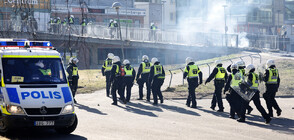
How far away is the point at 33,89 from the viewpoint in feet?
37.3

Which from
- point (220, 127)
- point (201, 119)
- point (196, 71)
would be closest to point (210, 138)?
point (220, 127)

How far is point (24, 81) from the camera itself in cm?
1180

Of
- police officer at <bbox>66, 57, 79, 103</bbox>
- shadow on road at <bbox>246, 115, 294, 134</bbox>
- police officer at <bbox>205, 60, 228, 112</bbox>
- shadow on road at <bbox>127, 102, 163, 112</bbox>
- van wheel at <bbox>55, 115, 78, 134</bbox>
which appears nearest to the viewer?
van wheel at <bbox>55, 115, 78, 134</bbox>

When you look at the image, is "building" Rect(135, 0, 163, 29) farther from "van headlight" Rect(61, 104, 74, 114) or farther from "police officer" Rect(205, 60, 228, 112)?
"van headlight" Rect(61, 104, 74, 114)

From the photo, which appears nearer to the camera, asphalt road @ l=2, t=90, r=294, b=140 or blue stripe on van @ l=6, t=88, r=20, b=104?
blue stripe on van @ l=6, t=88, r=20, b=104

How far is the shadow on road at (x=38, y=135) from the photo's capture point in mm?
11617

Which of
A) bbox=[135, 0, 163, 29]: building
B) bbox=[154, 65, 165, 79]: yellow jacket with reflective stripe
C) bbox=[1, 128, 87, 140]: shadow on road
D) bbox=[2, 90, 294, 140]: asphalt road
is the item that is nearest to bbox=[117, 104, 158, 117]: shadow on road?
bbox=[2, 90, 294, 140]: asphalt road

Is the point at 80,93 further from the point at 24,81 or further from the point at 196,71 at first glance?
the point at 24,81

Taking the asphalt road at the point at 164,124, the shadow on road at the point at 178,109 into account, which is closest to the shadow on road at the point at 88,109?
the asphalt road at the point at 164,124

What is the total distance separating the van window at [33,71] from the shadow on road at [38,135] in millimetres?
1166

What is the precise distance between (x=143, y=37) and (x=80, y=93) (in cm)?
1937

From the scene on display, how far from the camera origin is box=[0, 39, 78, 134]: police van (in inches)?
433

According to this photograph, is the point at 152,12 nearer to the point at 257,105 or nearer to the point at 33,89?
the point at 257,105

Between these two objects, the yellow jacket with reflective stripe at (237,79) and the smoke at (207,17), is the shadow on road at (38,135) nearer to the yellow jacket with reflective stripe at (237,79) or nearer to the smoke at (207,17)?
the yellow jacket with reflective stripe at (237,79)
